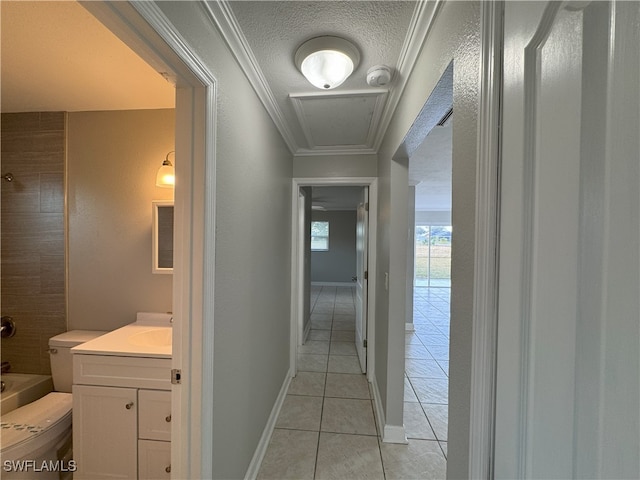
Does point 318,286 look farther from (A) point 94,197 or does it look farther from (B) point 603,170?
(B) point 603,170

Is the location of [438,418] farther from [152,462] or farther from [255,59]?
[255,59]

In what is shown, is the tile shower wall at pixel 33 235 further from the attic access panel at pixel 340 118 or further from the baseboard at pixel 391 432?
the baseboard at pixel 391 432

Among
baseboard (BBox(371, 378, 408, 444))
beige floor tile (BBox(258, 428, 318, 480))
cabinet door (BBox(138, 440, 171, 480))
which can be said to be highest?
cabinet door (BBox(138, 440, 171, 480))

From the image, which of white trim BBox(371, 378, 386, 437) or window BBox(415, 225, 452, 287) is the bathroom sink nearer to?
white trim BBox(371, 378, 386, 437)

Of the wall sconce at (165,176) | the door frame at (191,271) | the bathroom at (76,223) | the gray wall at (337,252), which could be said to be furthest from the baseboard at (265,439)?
the gray wall at (337,252)

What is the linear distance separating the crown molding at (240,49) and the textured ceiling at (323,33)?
0.07 feet

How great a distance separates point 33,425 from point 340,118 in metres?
2.74

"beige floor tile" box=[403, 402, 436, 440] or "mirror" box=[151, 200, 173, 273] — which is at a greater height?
"mirror" box=[151, 200, 173, 273]

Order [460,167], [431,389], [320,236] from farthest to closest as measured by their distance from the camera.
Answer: [320,236] < [431,389] < [460,167]

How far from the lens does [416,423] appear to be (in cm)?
205

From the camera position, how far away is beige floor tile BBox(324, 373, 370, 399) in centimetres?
242

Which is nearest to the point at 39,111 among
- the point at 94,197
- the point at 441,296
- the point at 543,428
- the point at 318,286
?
the point at 94,197

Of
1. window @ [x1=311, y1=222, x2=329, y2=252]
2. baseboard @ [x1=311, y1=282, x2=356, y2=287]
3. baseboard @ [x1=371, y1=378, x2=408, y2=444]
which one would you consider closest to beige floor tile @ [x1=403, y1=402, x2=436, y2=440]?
baseboard @ [x1=371, y1=378, x2=408, y2=444]

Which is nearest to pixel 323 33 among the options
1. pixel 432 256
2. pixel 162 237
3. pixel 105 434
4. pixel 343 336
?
pixel 162 237
